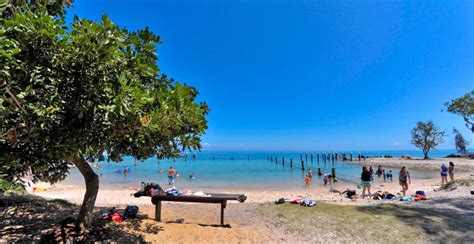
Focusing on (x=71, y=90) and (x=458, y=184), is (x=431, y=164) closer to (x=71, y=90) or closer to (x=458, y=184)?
(x=458, y=184)

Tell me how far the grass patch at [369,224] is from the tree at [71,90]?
17.8 feet

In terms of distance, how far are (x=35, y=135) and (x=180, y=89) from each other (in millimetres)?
1936

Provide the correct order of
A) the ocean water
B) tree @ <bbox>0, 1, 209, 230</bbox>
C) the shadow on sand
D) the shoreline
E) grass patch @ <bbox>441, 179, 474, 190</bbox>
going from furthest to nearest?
the shoreline → the ocean water → grass patch @ <bbox>441, 179, 474, 190</bbox> → the shadow on sand → tree @ <bbox>0, 1, 209, 230</bbox>

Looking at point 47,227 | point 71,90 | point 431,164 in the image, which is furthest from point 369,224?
point 431,164

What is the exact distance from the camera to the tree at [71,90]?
119 inches

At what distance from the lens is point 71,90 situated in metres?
3.43

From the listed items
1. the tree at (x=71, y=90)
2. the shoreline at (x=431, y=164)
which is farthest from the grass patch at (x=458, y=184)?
the shoreline at (x=431, y=164)

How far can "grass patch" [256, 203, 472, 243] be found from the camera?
6.56 metres

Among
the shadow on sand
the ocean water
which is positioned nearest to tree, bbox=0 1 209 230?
the shadow on sand

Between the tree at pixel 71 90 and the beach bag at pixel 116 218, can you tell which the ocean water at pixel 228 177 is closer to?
the beach bag at pixel 116 218

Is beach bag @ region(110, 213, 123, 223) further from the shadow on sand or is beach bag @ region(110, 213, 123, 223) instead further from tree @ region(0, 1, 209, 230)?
tree @ region(0, 1, 209, 230)

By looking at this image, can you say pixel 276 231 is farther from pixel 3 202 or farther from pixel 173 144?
pixel 3 202

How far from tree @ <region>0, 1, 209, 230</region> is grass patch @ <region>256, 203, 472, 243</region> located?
17.8 feet

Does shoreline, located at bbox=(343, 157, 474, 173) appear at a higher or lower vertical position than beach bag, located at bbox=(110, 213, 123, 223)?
lower
